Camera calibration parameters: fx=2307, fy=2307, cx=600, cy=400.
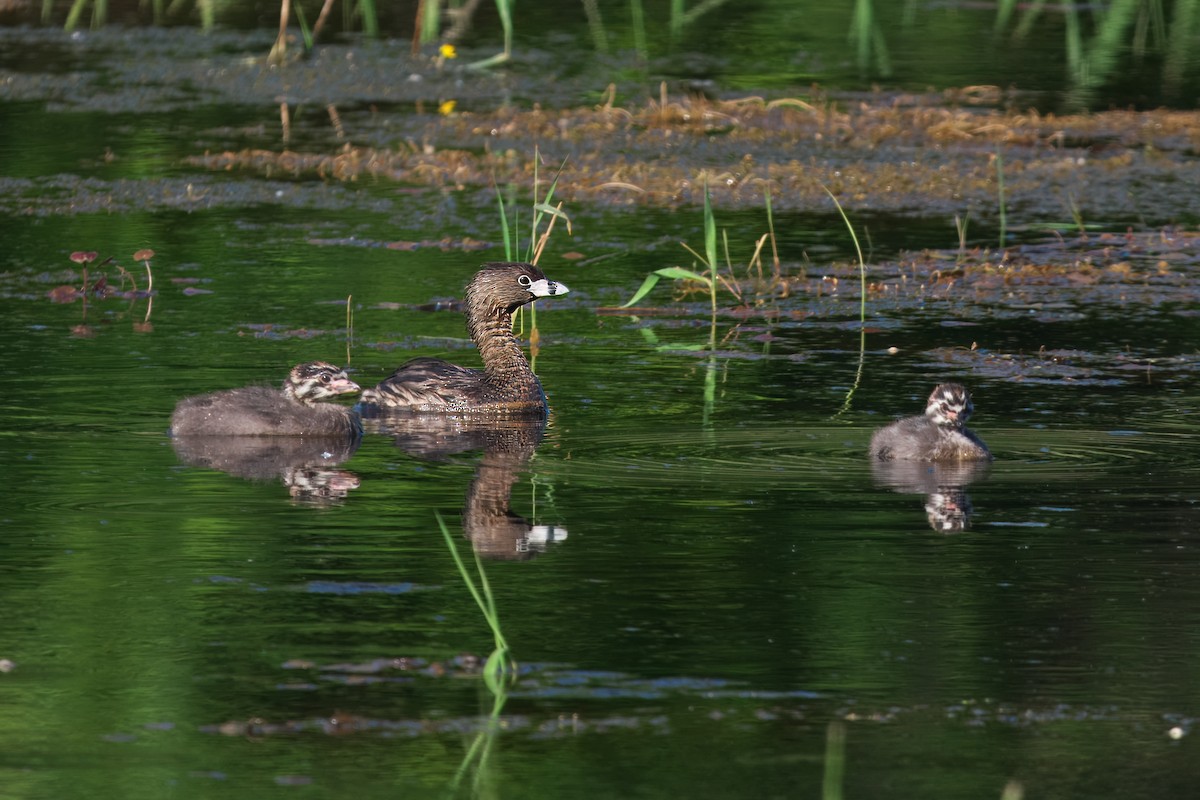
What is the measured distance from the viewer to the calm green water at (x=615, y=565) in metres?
6.02

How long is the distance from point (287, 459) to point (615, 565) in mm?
2796

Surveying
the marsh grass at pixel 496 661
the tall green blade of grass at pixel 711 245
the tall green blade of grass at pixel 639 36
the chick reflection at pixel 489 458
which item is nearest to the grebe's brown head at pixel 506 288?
the chick reflection at pixel 489 458

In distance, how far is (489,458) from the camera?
10.2 meters

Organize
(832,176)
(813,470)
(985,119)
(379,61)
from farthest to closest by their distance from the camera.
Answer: (379,61), (985,119), (832,176), (813,470)

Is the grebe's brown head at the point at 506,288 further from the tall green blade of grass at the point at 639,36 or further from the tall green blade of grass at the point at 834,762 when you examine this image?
the tall green blade of grass at the point at 639,36

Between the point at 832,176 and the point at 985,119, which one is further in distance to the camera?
the point at 985,119

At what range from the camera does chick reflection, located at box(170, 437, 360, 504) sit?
31.0 feet

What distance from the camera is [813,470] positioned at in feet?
31.5

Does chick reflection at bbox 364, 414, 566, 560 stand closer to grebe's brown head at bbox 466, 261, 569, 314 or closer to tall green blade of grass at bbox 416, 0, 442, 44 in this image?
grebe's brown head at bbox 466, 261, 569, 314

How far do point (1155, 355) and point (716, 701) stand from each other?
21.2 feet

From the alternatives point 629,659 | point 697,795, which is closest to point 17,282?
point 629,659

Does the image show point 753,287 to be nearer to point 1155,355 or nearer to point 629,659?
point 1155,355

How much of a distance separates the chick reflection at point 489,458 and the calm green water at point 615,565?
32 millimetres

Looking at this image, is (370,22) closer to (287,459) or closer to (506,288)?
(506,288)
